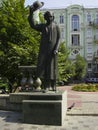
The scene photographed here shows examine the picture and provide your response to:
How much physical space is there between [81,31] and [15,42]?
127 ft

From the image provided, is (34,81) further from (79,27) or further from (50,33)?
(79,27)

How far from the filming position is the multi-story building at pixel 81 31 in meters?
55.8

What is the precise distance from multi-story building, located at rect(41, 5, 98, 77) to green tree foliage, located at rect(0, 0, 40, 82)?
36.6 meters

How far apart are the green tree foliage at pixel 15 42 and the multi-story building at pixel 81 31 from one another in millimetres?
36555

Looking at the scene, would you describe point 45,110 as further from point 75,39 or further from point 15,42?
point 75,39

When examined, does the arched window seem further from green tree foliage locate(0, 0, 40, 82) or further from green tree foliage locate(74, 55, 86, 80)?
green tree foliage locate(0, 0, 40, 82)

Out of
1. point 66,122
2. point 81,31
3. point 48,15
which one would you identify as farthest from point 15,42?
point 81,31

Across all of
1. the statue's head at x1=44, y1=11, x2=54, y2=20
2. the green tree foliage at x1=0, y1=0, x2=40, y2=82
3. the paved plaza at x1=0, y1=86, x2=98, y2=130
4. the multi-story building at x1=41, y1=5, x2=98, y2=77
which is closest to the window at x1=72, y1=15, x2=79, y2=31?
the multi-story building at x1=41, y1=5, x2=98, y2=77

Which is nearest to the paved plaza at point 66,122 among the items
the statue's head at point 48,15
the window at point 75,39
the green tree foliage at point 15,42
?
the statue's head at point 48,15

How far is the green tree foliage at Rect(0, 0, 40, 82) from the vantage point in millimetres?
18391

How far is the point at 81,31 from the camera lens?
186ft

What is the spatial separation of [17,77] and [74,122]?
10251 mm

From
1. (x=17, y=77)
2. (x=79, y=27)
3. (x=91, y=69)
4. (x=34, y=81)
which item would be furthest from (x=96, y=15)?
(x=34, y=81)

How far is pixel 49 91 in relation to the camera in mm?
10172
